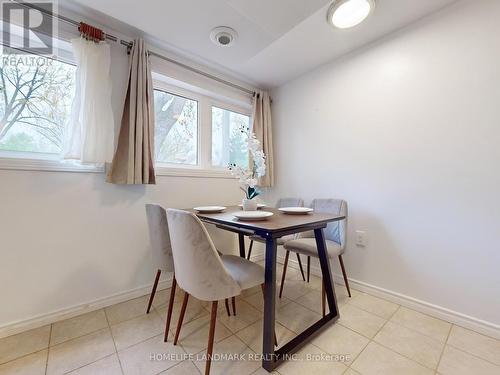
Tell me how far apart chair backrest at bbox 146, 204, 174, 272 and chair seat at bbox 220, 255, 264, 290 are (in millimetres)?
396

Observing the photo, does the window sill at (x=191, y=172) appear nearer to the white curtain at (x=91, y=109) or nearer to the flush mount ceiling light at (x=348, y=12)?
the white curtain at (x=91, y=109)

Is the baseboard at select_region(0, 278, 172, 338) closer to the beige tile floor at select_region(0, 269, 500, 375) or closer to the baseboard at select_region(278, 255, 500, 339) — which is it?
the beige tile floor at select_region(0, 269, 500, 375)

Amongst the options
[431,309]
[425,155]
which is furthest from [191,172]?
[431,309]

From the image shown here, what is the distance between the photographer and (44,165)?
1.46 m

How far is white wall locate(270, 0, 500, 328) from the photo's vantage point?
4.66ft

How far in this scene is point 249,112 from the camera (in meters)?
2.90

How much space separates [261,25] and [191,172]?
4.61 ft

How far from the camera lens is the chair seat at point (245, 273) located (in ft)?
3.79

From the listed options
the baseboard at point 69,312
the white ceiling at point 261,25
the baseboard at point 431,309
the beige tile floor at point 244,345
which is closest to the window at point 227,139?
the white ceiling at point 261,25

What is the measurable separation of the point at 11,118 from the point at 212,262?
169 cm

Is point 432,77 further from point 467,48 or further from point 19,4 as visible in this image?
point 19,4

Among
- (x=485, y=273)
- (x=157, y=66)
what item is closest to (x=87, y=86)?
(x=157, y=66)

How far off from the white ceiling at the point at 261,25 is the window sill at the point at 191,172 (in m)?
1.12

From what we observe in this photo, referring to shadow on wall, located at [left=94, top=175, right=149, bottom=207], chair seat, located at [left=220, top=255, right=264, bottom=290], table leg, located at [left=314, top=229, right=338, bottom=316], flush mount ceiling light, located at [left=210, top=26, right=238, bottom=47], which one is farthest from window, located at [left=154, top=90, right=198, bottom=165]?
table leg, located at [left=314, top=229, right=338, bottom=316]
